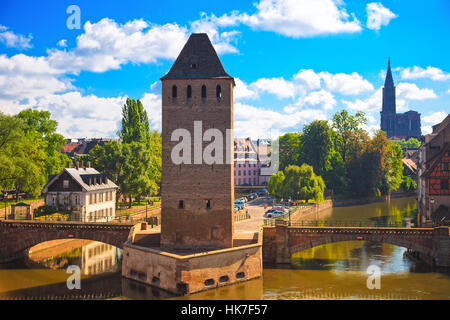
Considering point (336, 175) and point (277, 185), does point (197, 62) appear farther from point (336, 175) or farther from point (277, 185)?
point (336, 175)

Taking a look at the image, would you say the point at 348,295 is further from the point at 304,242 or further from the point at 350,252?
the point at 350,252

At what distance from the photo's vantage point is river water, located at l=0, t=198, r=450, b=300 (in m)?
33.2

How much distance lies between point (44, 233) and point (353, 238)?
2789 cm

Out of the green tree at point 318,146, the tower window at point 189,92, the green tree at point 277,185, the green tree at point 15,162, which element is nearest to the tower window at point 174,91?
the tower window at point 189,92

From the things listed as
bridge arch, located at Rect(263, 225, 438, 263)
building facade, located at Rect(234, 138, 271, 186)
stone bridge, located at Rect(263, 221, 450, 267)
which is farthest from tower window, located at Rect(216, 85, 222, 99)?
building facade, located at Rect(234, 138, 271, 186)

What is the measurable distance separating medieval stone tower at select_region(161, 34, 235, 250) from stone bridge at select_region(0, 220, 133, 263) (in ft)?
24.5

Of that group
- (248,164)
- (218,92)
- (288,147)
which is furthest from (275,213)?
(248,164)

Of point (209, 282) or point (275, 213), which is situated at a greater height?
point (275, 213)

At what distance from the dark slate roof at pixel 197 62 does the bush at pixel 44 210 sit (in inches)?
1015

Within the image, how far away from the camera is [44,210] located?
53562 millimetres

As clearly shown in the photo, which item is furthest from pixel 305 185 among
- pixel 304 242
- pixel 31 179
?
pixel 31 179

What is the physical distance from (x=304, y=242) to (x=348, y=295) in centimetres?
815

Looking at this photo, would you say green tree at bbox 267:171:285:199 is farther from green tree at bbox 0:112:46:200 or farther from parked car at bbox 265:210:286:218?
green tree at bbox 0:112:46:200

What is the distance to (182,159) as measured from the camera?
36.8 meters
